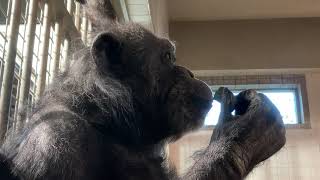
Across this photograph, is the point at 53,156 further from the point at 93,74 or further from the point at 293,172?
the point at 293,172

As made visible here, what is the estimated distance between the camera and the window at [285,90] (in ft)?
12.3

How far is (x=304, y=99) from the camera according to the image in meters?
3.74

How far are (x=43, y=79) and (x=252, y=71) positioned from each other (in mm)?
2830

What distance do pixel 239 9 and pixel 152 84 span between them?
2.93 metres

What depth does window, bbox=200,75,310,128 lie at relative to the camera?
375 centimetres

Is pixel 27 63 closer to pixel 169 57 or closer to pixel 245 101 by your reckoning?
pixel 169 57

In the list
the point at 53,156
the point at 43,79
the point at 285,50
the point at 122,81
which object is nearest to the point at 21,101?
the point at 43,79

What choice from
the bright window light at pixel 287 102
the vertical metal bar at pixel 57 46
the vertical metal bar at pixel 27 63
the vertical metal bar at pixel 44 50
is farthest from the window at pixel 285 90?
the vertical metal bar at pixel 27 63

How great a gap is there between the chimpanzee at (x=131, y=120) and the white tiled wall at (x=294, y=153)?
97.0 inches

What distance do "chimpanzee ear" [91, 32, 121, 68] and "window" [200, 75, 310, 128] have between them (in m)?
2.68

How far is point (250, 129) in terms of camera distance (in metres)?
1.10

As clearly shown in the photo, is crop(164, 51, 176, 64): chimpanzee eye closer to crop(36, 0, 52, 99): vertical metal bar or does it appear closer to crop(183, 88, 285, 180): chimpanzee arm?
crop(183, 88, 285, 180): chimpanzee arm

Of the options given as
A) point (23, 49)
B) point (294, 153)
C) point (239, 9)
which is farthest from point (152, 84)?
point (239, 9)

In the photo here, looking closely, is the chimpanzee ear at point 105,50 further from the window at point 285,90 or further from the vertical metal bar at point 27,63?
the window at point 285,90
